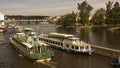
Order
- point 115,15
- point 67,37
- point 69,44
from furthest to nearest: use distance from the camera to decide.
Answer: point 115,15 < point 67,37 < point 69,44

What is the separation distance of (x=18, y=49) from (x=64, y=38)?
12.8m

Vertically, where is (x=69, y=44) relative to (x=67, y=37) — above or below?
below

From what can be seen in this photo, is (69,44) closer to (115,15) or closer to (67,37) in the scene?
(67,37)

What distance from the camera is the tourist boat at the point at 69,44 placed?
63.2 metres

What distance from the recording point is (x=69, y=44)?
2667 inches

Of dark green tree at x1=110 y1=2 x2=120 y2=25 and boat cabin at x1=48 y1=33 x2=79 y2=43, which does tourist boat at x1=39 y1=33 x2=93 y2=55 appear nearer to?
boat cabin at x1=48 y1=33 x2=79 y2=43

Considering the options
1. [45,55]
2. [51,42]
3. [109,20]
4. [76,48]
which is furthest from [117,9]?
[45,55]

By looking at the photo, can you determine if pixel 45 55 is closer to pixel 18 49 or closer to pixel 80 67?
pixel 80 67

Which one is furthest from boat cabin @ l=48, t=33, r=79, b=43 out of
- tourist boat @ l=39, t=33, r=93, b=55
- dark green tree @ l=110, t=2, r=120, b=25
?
dark green tree @ l=110, t=2, r=120, b=25

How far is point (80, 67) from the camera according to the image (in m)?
52.4

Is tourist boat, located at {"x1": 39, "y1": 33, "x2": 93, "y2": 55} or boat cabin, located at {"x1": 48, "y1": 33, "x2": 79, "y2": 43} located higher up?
boat cabin, located at {"x1": 48, "y1": 33, "x2": 79, "y2": 43}

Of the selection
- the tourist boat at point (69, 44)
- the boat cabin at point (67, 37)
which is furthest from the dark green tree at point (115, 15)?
the boat cabin at point (67, 37)

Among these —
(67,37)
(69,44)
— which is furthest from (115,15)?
(69,44)

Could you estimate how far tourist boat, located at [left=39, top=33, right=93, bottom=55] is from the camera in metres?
63.2
